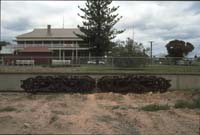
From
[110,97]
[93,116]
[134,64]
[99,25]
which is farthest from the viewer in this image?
[99,25]

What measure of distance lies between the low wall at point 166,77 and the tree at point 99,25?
27.3 m

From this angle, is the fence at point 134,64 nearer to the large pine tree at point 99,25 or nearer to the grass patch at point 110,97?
the grass patch at point 110,97

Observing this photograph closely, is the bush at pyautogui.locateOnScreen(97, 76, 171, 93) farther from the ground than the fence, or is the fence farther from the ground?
the fence

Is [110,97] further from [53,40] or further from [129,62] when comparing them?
[53,40]

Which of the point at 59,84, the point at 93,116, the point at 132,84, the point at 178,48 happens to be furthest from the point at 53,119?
the point at 178,48

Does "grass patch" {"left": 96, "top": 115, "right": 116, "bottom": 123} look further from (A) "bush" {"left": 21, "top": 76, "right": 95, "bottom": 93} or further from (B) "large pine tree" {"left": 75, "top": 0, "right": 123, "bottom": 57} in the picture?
(B) "large pine tree" {"left": 75, "top": 0, "right": 123, "bottom": 57}

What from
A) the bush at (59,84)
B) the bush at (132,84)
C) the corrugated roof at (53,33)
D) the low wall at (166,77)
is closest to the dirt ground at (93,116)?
the bush at (59,84)

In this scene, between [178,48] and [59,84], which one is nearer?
[59,84]

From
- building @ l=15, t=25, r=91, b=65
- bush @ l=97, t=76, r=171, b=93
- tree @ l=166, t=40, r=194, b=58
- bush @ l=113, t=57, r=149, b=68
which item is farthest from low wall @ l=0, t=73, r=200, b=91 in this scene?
building @ l=15, t=25, r=91, b=65

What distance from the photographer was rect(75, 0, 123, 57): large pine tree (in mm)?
52969

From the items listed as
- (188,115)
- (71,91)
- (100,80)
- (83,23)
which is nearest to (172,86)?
(100,80)

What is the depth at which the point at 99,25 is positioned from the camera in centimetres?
5328

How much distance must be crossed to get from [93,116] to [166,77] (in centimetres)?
1204

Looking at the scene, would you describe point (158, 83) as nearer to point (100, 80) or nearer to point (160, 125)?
point (100, 80)
